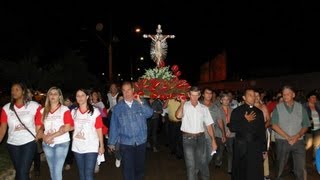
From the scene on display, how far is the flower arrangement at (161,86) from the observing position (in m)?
7.46

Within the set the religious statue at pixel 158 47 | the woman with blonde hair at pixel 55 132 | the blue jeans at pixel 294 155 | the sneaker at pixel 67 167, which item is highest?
the religious statue at pixel 158 47

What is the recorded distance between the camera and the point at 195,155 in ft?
24.9

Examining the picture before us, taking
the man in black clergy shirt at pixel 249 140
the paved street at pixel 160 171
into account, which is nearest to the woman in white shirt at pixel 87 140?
the man in black clergy shirt at pixel 249 140

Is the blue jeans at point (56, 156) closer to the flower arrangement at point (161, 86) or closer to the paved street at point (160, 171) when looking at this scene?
the flower arrangement at point (161, 86)

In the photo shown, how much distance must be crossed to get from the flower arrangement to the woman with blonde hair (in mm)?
1355

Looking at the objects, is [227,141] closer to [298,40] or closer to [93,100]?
[93,100]

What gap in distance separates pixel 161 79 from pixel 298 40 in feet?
80.5

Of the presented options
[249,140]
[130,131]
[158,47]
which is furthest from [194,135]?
[158,47]

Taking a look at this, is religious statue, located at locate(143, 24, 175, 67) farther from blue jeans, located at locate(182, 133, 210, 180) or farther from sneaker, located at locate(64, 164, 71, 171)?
sneaker, located at locate(64, 164, 71, 171)

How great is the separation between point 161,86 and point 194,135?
40.7 inches

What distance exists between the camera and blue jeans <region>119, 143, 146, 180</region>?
22.9ft

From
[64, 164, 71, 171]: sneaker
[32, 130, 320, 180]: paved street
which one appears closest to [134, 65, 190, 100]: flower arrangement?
[32, 130, 320, 180]: paved street

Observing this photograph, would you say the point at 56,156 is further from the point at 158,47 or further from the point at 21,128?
the point at 158,47

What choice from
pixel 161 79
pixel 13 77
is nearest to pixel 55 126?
pixel 161 79
